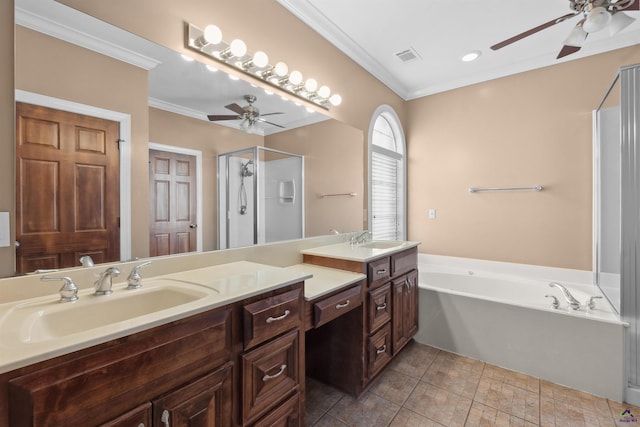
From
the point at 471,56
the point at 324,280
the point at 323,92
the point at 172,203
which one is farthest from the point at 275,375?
the point at 471,56

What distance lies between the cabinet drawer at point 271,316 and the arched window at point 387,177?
5.84 ft

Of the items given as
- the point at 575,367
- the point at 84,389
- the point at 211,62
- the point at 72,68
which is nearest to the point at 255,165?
the point at 211,62

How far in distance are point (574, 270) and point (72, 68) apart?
3.70m

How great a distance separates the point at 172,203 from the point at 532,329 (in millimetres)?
2426

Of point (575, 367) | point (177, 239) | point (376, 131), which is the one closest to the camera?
point (177, 239)

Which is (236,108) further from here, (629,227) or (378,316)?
(629,227)

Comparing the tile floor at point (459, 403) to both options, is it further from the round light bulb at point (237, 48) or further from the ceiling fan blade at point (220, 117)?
the round light bulb at point (237, 48)

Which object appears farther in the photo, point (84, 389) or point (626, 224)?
point (626, 224)

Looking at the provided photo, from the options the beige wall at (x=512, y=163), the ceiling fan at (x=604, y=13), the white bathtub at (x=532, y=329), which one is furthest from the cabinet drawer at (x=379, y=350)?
the ceiling fan at (x=604, y=13)

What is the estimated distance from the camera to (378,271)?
1886mm

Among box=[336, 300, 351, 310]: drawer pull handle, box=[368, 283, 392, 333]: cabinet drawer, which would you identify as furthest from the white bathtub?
box=[336, 300, 351, 310]: drawer pull handle

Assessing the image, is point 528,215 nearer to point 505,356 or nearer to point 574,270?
point 574,270

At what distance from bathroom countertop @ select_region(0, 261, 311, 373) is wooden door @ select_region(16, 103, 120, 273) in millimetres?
173

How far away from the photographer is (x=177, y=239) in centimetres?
140
